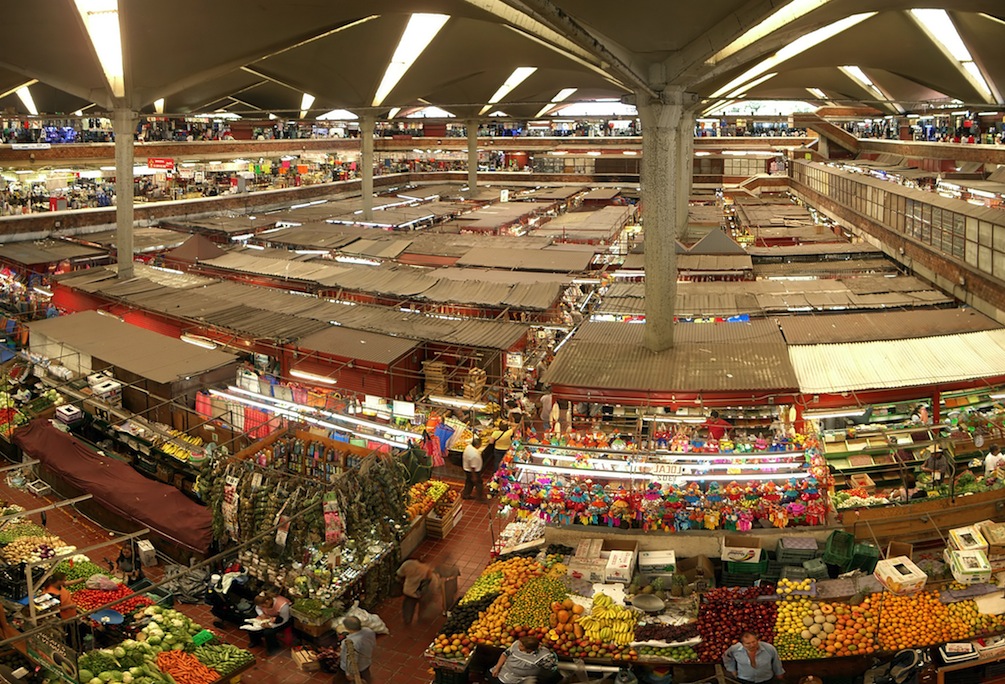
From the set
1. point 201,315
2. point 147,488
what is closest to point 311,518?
point 147,488

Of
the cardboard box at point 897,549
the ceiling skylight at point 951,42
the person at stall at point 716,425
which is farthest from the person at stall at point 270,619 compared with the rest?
the ceiling skylight at point 951,42

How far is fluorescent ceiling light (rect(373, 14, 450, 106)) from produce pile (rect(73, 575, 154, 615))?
1516 centimetres

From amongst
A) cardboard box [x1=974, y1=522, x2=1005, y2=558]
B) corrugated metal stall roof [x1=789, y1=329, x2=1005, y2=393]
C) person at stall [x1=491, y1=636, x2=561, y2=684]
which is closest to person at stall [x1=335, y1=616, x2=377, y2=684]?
person at stall [x1=491, y1=636, x2=561, y2=684]

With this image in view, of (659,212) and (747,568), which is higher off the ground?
(659,212)

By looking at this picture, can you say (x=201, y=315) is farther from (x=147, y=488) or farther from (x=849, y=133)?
(x=849, y=133)

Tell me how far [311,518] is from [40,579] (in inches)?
104

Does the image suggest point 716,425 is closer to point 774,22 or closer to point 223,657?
point 774,22

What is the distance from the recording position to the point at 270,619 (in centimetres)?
820

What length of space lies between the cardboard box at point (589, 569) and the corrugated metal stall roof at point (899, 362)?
14.5 feet

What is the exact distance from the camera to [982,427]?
9.80 meters

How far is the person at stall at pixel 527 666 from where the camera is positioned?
682cm

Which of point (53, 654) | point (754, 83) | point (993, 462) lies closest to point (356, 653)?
point (53, 654)

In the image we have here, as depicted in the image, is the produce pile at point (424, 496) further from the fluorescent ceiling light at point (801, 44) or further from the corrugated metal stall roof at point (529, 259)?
the fluorescent ceiling light at point (801, 44)

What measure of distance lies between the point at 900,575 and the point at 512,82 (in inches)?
1157
